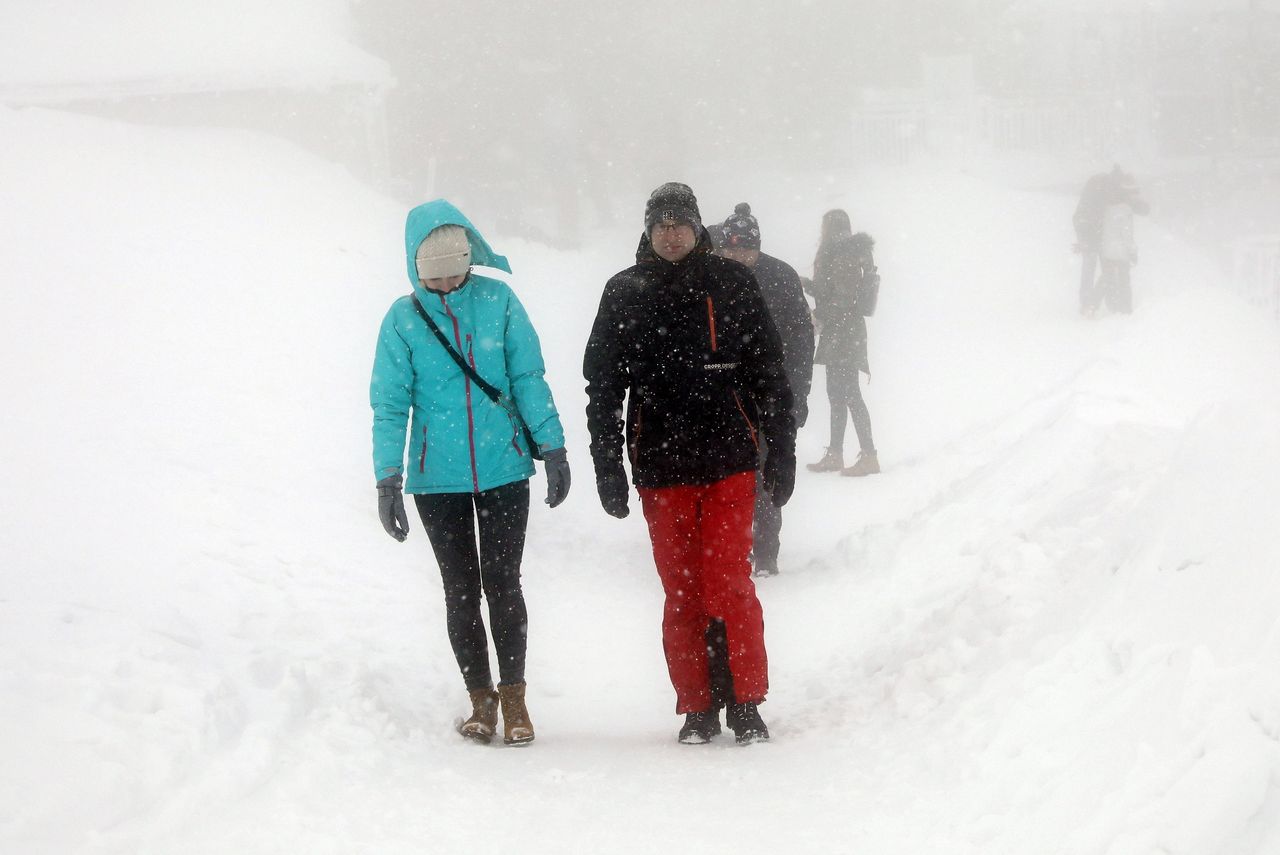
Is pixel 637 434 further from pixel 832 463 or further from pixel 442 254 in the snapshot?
pixel 832 463

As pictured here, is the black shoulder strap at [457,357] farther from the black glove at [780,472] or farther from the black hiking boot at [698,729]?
the black hiking boot at [698,729]

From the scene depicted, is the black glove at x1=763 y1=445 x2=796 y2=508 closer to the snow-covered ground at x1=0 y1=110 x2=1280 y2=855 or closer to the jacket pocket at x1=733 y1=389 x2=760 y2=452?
the jacket pocket at x1=733 y1=389 x2=760 y2=452

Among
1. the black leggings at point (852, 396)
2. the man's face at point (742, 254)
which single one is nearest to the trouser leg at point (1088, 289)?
the black leggings at point (852, 396)

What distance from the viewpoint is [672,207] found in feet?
12.7

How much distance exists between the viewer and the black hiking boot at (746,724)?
4016 mm

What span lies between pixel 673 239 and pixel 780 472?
0.93m

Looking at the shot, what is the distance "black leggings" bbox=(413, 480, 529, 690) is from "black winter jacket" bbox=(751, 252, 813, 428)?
2.54m

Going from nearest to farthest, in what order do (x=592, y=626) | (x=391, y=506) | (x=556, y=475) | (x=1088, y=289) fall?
1. (x=391, y=506)
2. (x=556, y=475)
3. (x=592, y=626)
4. (x=1088, y=289)

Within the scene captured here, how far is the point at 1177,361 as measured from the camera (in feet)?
27.0

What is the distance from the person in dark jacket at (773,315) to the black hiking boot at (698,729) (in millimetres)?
2163

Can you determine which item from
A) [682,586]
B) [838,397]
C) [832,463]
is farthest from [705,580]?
[832,463]

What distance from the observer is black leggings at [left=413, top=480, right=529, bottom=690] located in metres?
3.90

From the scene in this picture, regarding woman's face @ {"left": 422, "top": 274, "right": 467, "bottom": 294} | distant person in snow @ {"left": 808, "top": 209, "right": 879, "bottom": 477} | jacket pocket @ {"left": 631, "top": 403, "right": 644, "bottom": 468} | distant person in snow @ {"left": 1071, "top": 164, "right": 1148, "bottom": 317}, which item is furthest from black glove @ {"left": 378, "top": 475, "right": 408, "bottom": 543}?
distant person in snow @ {"left": 1071, "top": 164, "right": 1148, "bottom": 317}

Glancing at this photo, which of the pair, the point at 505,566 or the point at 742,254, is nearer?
the point at 505,566
